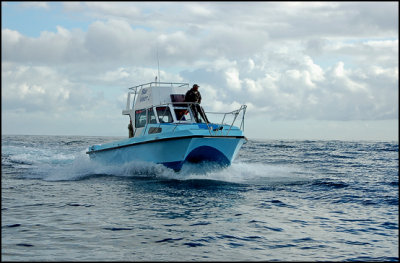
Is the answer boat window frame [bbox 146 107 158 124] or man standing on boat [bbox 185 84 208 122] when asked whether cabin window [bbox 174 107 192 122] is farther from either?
boat window frame [bbox 146 107 158 124]

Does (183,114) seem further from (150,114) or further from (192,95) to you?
(150,114)

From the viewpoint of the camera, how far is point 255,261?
218 inches

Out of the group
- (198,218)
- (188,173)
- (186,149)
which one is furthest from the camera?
(188,173)

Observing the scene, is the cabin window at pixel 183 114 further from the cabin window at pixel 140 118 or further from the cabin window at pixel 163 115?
the cabin window at pixel 140 118

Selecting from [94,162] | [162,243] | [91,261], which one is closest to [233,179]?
[94,162]

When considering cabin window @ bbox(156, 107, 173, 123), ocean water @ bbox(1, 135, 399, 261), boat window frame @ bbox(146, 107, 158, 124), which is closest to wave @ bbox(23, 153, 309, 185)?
ocean water @ bbox(1, 135, 399, 261)

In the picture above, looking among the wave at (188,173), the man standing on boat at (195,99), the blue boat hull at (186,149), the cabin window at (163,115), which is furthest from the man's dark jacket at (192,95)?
the wave at (188,173)

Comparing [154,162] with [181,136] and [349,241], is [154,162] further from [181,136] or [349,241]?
[349,241]

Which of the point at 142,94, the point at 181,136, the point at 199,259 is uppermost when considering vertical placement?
the point at 142,94

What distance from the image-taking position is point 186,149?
13047 mm

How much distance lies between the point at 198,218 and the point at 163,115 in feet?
23.9

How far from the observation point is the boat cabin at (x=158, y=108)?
14797 millimetres

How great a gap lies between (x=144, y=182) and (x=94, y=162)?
4978 millimetres

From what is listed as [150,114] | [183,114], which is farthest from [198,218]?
[150,114]
